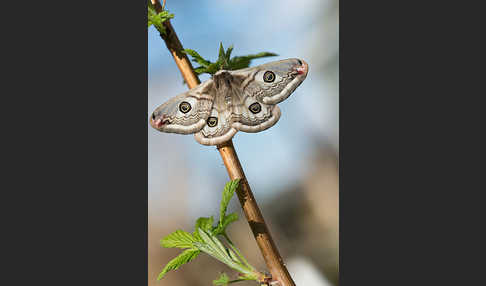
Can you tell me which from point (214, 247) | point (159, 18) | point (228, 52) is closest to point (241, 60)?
point (228, 52)

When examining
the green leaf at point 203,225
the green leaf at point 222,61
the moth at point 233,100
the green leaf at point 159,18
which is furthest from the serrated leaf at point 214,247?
the green leaf at point 159,18

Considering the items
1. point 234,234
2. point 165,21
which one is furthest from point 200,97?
point 234,234

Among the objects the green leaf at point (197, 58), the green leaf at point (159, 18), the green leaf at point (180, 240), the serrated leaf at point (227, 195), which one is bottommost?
the green leaf at point (180, 240)

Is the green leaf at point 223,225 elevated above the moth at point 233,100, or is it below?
below

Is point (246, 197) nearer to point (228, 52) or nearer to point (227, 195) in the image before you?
point (227, 195)

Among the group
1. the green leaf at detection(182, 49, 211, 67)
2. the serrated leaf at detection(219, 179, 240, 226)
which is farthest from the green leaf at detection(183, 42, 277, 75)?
the serrated leaf at detection(219, 179, 240, 226)

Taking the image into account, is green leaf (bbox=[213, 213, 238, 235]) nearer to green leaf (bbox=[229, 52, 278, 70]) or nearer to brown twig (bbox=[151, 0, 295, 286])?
brown twig (bbox=[151, 0, 295, 286])

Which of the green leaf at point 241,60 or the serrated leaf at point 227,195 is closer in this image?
the serrated leaf at point 227,195

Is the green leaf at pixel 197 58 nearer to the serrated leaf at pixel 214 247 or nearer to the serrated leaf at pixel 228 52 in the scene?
the serrated leaf at pixel 228 52
